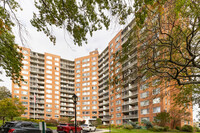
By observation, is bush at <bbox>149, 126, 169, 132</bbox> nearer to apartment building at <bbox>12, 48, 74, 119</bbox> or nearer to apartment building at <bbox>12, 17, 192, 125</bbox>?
apartment building at <bbox>12, 17, 192, 125</bbox>

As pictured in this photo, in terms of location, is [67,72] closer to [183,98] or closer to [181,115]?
[181,115]

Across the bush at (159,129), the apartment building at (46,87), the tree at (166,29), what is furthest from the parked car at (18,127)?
the apartment building at (46,87)

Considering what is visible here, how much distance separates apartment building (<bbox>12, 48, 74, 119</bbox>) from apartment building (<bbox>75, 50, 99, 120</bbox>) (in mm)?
5453

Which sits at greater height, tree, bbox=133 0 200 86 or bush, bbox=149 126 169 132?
tree, bbox=133 0 200 86

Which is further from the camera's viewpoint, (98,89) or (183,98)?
(98,89)

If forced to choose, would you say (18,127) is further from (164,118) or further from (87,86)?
(87,86)

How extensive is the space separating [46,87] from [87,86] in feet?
71.5

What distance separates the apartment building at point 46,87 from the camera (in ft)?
264

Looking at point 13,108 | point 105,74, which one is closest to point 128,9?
point 13,108

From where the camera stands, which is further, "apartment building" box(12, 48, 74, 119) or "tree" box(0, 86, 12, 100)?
"apartment building" box(12, 48, 74, 119)

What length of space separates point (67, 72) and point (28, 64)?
23.2 metres

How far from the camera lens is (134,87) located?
5538 centimetres

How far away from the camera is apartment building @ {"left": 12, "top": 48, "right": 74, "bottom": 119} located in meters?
80.4

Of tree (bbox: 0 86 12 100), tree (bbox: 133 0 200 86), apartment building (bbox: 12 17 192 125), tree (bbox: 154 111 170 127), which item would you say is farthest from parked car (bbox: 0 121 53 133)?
tree (bbox: 0 86 12 100)
